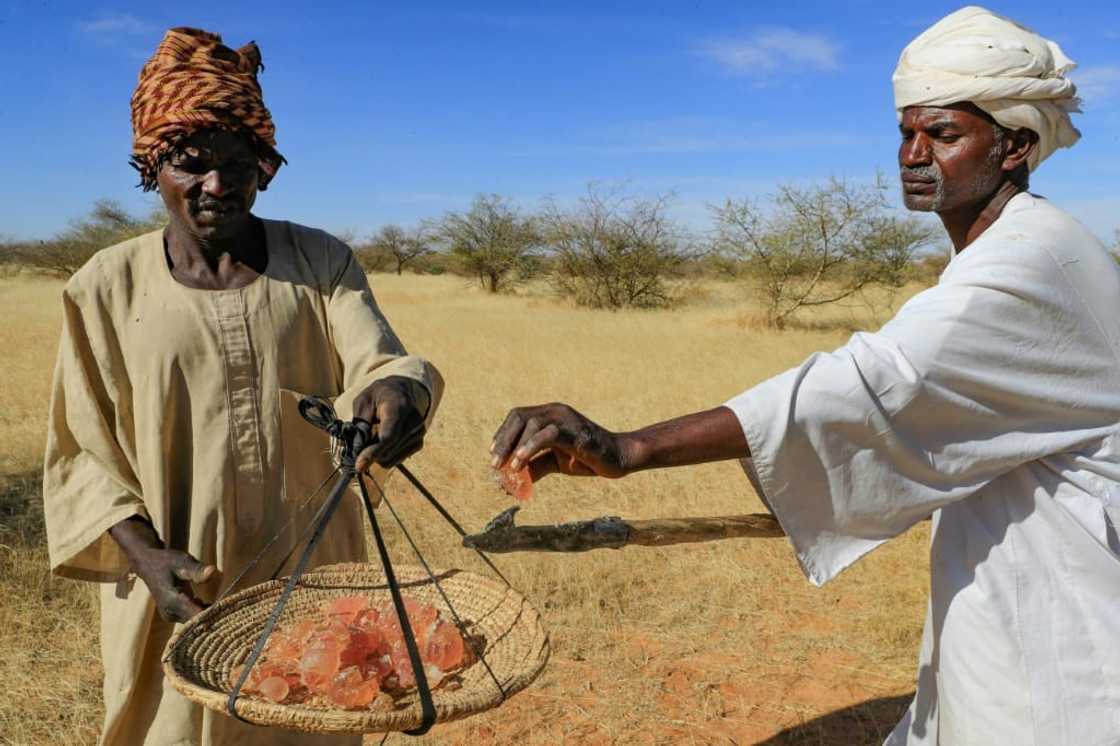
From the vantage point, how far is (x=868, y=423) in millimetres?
1587

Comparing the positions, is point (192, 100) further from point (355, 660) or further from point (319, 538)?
point (355, 660)

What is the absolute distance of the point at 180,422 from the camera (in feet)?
Result: 7.37

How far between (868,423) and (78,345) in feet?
6.08

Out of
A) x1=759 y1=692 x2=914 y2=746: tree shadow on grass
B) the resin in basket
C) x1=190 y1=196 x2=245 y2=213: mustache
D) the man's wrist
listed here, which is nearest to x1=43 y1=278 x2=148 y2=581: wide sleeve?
x1=190 y1=196 x2=245 y2=213: mustache

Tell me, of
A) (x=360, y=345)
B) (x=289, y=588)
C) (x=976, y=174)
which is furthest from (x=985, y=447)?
(x=360, y=345)

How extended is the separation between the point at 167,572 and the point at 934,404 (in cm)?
172

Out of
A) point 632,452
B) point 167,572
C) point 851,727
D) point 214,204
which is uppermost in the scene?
point 214,204

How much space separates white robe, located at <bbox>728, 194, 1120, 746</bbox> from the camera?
5.17ft

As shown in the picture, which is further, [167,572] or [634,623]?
[634,623]

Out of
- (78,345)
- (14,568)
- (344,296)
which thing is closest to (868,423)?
(344,296)

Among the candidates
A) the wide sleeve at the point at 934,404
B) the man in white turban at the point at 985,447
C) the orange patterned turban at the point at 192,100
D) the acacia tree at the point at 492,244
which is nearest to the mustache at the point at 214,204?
the orange patterned turban at the point at 192,100

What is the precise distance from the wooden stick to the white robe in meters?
0.40

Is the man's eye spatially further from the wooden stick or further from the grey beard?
the grey beard

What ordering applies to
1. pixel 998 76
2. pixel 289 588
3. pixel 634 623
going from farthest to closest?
1. pixel 634 623
2. pixel 998 76
3. pixel 289 588
